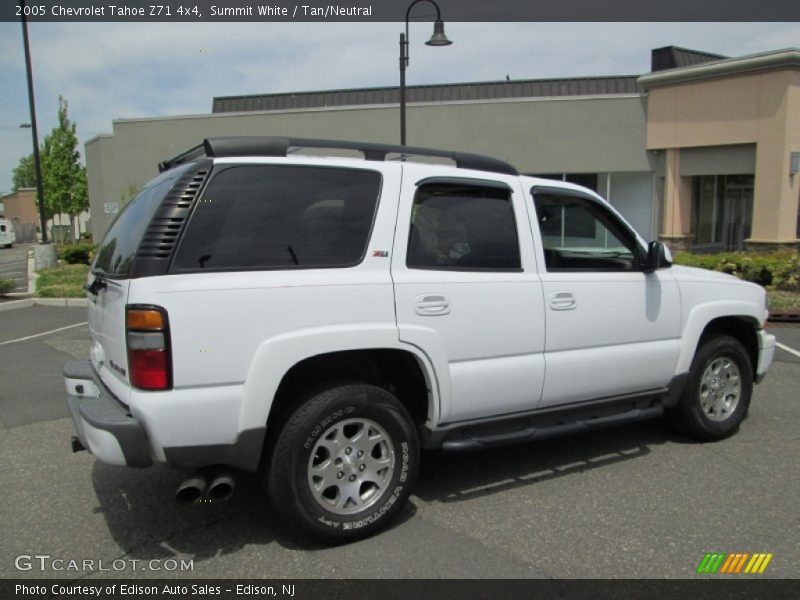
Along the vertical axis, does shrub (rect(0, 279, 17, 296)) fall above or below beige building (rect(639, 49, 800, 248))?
below

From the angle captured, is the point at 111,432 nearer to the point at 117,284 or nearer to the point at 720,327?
the point at 117,284

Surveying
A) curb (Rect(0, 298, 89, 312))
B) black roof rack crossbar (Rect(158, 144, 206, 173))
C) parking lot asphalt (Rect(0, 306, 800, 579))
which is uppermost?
black roof rack crossbar (Rect(158, 144, 206, 173))

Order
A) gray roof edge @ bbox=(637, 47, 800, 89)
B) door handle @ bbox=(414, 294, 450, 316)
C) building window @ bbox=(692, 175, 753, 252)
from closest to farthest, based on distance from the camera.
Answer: door handle @ bbox=(414, 294, 450, 316)
gray roof edge @ bbox=(637, 47, 800, 89)
building window @ bbox=(692, 175, 753, 252)

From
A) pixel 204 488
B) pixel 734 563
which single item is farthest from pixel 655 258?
pixel 204 488

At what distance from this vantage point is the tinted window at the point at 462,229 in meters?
3.76

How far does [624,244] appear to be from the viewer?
4613 mm

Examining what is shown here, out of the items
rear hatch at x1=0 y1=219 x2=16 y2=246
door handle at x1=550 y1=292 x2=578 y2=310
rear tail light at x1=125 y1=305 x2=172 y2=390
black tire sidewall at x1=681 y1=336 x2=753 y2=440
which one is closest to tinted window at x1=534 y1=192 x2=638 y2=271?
door handle at x1=550 y1=292 x2=578 y2=310

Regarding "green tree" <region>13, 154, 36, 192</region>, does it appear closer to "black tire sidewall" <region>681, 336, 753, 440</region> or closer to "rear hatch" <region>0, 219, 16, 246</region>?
"rear hatch" <region>0, 219, 16, 246</region>

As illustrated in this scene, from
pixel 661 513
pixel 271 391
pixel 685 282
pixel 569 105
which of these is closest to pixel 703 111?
pixel 569 105

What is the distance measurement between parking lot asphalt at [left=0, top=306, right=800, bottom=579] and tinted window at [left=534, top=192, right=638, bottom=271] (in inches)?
54.9

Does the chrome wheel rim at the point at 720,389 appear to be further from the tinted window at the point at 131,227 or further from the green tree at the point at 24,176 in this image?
the green tree at the point at 24,176

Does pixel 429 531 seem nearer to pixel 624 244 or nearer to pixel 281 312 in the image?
pixel 281 312

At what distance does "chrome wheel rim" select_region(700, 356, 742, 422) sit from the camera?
195 inches
